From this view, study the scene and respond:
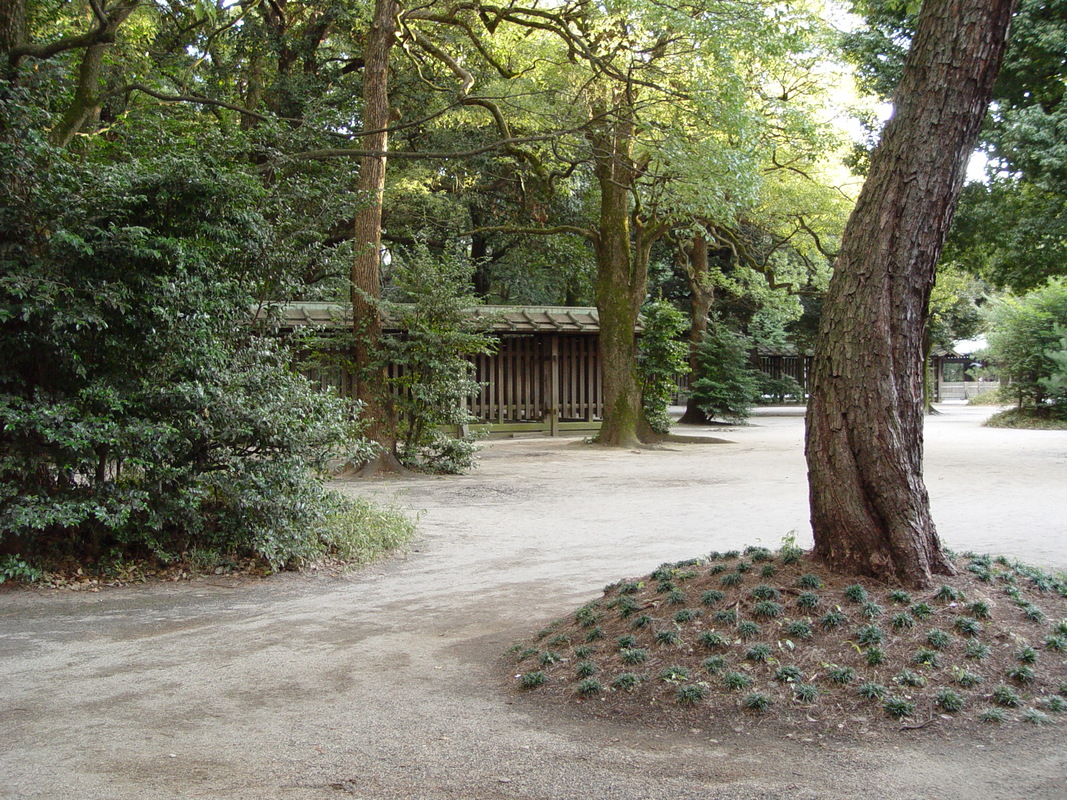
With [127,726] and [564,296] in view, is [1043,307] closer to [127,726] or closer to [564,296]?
[564,296]

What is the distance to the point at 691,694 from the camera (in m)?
4.11

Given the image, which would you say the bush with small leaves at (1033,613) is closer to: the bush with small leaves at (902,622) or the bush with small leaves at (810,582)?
the bush with small leaves at (902,622)

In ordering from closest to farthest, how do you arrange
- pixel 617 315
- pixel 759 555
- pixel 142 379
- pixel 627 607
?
1. pixel 627 607
2. pixel 759 555
3. pixel 142 379
4. pixel 617 315

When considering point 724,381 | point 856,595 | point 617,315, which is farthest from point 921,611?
point 724,381

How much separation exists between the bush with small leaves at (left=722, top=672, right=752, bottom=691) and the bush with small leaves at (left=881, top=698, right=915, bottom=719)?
1.93 ft

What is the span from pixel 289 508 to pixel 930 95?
223 inches

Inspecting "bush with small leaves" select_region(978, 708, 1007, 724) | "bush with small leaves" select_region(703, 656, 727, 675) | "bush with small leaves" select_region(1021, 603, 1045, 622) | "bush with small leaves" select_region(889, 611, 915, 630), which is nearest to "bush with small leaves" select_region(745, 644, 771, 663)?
"bush with small leaves" select_region(703, 656, 727, 675)

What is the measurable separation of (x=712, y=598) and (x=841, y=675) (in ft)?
3.03

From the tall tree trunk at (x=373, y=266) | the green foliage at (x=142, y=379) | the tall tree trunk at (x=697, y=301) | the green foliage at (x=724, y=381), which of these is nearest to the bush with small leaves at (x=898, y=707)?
the green foliage at (x=142, y=379)

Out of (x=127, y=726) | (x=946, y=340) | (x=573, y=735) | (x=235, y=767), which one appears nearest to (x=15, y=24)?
(x=127, y=726)

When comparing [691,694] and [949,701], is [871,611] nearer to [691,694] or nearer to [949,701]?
[949,701]

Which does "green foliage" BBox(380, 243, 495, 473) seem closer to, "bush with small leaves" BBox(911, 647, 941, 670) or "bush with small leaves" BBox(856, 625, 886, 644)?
"bush with small leaves" BBox(856, 625, 886, 644)

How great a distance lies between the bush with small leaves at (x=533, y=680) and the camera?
4.57m

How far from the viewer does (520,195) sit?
26.5m
